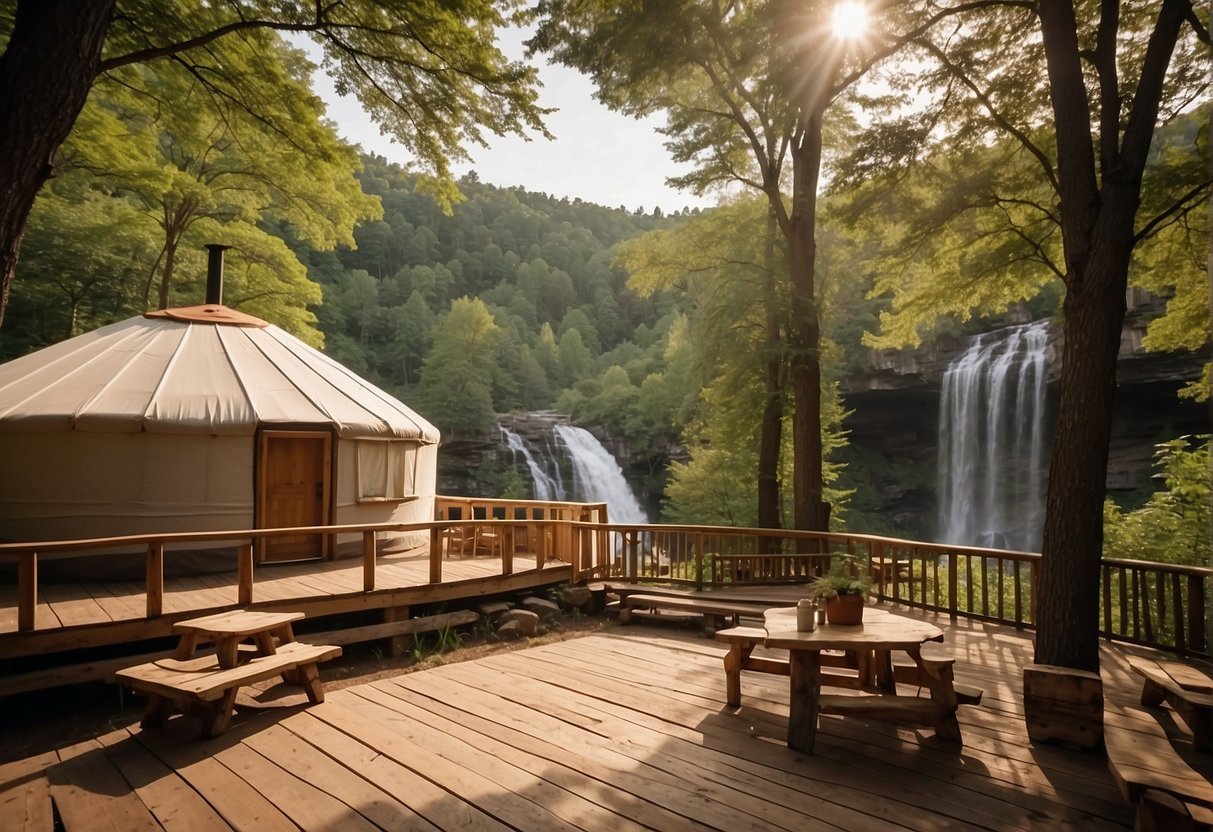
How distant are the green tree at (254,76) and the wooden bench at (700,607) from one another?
4.83 m

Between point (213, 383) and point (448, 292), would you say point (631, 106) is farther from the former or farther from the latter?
point (448, 292)

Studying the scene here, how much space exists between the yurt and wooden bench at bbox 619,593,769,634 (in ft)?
11.8

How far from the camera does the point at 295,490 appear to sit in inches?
296

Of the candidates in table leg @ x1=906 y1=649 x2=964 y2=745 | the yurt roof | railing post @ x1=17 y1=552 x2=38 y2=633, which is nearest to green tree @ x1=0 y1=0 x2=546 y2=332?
railing post @ x1=17 y1=552 x2=38 y2=633

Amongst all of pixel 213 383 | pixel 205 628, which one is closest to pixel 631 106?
pixel 213 383

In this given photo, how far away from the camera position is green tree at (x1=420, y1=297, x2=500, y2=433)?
29.0 meters

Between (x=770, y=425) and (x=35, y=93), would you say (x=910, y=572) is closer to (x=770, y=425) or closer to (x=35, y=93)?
(x=770, y=425)

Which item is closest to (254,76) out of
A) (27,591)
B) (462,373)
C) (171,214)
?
(27,591)

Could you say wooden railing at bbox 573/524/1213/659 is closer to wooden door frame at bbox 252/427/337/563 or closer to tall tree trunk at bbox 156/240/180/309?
wooden door frame at bbox 252/427/337/563

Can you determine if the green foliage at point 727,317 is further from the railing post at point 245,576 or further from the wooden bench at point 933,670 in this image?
the railing post at point 245,576

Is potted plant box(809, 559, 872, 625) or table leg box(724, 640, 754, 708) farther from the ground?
potted plant box(809, 559, 872, 625)

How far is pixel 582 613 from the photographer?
7.38 metres

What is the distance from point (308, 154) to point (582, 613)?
5740mm

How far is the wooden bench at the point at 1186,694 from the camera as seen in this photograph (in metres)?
3.28
